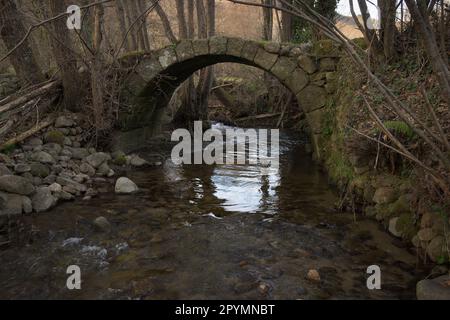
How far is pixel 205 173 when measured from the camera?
23.0ft

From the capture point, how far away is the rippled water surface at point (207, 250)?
3.11m

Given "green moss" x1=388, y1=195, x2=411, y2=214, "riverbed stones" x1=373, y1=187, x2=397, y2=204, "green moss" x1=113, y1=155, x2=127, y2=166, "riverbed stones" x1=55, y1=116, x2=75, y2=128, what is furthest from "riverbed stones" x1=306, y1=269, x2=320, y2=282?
"riverbed stones" x1=55, y1=116, x2=75, y2=128

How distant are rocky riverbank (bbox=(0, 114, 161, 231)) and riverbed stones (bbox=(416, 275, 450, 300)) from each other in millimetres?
3918

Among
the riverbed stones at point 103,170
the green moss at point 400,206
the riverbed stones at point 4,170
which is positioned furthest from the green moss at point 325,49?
the riverbed stones at point 4,170

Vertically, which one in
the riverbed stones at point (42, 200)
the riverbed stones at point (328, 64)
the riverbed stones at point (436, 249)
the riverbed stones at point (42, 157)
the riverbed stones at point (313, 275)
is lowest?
the riverbed stones at point (313, 275)

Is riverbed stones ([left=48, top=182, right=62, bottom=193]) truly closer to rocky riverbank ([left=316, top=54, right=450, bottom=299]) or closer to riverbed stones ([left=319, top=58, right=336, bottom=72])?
rocky riverbank ([left=316, top=54, right=450, bottom=299])

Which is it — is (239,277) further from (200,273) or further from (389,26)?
(389,26)

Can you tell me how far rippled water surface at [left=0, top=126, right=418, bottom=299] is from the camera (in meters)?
3.11

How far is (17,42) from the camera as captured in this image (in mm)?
6770

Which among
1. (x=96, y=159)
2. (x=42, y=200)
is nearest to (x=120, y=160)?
(x=96, y=159)

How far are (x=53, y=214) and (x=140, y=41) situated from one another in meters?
7.29

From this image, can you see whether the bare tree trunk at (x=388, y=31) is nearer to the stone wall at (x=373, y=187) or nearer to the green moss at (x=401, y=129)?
the stone wall at (x=373, y=187)

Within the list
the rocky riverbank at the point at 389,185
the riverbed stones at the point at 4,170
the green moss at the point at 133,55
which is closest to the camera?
the rocky riverbank at the point at 389,185

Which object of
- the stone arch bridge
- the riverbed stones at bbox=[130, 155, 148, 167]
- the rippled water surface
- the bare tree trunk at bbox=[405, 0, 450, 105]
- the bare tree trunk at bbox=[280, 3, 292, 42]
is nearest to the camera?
the bare tree trunk at bbox=[405, 0, 450, 105]
